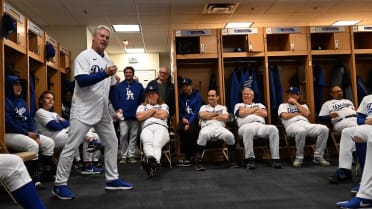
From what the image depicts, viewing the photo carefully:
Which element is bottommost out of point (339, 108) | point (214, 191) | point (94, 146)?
point (214, 191)

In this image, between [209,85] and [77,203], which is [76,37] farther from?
[77,203]

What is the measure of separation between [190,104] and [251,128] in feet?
3.45

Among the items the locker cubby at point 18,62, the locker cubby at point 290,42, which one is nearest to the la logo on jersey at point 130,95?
the locker cubby at point 18,62

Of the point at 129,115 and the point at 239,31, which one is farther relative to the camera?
the point at 239,31

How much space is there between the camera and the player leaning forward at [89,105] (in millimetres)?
3145

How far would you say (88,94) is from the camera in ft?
10.6

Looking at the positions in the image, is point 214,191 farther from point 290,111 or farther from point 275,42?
point 275,42

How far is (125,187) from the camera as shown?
3537 mm

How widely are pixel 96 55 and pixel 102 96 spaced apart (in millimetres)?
368

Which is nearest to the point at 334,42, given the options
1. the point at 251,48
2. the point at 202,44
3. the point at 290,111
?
the point at 251,48

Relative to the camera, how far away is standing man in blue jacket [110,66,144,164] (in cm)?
577

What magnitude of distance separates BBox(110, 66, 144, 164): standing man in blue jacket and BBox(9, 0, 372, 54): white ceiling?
1.65 meters

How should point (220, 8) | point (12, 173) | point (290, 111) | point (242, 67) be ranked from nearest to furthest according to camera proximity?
1. point (12, 173)
2. point (290, 111)
3. point (242, 67)
4. point (220, 8)

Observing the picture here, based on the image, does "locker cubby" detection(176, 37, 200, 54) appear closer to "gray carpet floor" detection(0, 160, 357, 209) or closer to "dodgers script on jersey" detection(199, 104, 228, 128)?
"dodgers script on jersey" detection(199, 104, 228, 128)
